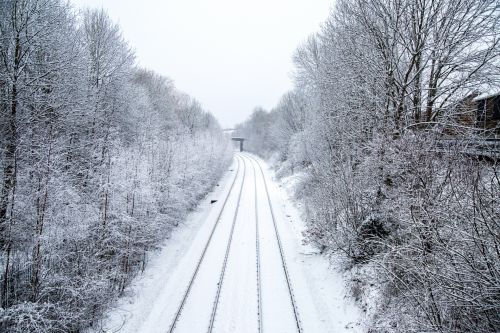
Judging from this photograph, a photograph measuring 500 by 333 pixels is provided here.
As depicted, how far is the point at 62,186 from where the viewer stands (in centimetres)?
909

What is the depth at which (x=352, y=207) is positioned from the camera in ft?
36.5

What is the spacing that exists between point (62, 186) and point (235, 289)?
7395 mm

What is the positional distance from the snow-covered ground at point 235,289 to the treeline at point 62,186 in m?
1.13

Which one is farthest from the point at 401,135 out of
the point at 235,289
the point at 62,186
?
the point at 62,186

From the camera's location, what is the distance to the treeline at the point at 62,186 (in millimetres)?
8133

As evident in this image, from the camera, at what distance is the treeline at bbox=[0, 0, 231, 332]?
8.13 m

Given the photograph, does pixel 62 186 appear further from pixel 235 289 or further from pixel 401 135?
pixel 401 135

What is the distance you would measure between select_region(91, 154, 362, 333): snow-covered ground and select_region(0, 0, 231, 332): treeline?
1131mm

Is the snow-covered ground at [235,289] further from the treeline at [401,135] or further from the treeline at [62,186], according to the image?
the treeline at [401,135]

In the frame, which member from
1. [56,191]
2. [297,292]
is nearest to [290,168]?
[297,292]

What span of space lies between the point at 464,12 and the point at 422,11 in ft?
4.06

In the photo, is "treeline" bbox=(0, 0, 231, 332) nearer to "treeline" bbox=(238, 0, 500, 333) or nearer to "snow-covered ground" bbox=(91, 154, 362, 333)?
"snow-covered ground" bbox=(91, 154, 362, 333)

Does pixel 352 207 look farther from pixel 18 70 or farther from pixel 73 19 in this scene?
pixel 73 19

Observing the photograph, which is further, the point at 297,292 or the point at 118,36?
the point at 118,36
